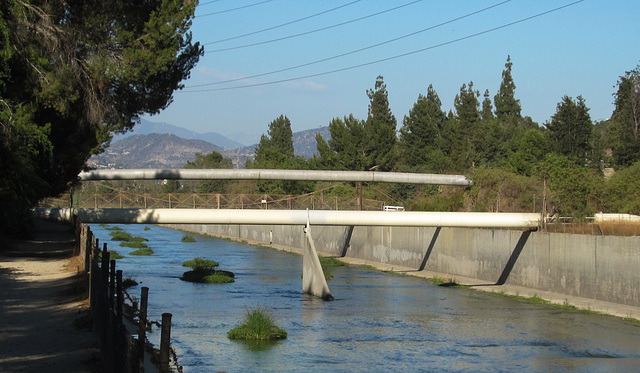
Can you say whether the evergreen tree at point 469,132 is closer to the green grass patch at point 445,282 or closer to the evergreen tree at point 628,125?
the evergreen tree at point 628,125

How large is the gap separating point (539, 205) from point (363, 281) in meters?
16.4

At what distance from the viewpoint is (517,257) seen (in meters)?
41.9

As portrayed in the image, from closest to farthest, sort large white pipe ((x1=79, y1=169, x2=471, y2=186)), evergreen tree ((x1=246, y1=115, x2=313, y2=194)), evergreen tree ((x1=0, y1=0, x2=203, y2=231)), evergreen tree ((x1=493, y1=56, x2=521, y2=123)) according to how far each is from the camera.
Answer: evergreen tree ((x1=0, y1=0, x2=203, y2=231)), large white pipe ((x1=79, y1=169, x2=471, y2=186)), evergreen tree ((x1=246, y1=115, x2=313, y2=194)), evergreen tree ((x1=493, y1=56, x2=521, y2=123))

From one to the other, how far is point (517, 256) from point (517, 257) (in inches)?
2.4

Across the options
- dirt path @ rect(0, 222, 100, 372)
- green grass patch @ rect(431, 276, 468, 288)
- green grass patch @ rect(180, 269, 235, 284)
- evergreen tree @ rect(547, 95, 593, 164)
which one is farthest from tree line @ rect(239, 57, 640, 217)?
dirt path @ rect(0, 222, 100, 372)

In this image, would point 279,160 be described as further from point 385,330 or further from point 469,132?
point 385,330

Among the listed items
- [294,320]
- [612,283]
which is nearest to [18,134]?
[294,320]

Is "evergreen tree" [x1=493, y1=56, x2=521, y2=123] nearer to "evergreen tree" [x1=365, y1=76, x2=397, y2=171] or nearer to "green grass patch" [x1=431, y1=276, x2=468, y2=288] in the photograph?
"evergreen tree" [x1=365, y1=76, x2=397, y2=171]

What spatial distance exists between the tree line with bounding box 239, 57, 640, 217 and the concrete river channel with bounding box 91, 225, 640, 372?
38.1 ft

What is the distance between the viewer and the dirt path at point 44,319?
45.7 ft

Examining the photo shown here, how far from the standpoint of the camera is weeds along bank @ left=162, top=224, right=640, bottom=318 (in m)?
33.2

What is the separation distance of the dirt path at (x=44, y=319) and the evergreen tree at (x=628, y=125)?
187 feet

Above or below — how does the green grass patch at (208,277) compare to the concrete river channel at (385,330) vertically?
above

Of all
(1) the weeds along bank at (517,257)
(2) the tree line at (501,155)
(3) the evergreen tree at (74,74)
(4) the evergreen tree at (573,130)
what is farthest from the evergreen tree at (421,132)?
(3) the evergreen tree at (74,74)
